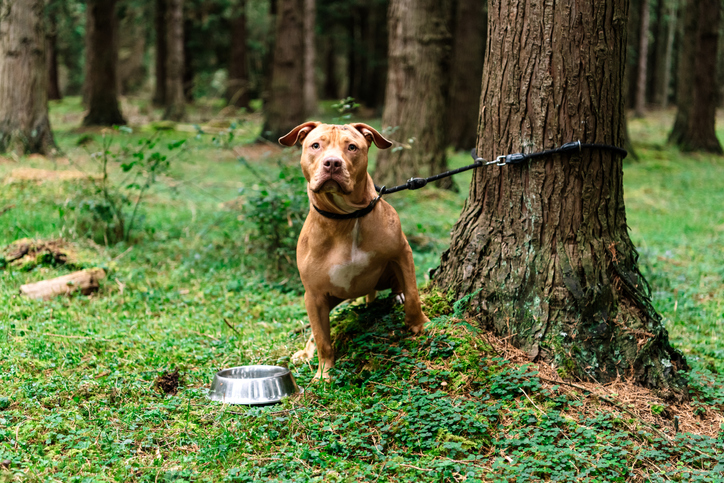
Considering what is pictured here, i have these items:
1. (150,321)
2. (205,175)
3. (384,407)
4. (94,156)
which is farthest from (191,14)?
(384,407)

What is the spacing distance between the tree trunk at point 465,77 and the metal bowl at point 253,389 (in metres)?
14.9

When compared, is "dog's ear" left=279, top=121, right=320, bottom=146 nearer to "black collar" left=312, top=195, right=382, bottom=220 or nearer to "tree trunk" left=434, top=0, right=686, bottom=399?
"black collar" left=312, top=195, right=382, bottom=220

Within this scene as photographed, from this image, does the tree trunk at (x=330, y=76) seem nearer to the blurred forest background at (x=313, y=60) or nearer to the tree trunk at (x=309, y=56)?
the blurred forest background at (x=313, y=60)

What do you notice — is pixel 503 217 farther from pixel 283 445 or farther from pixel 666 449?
pixel 283 445

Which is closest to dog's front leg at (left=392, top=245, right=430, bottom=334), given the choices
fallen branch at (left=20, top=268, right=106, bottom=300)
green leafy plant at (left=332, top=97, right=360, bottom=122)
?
green leafy plant at (left=332, top=97, right=360, bottom=122)

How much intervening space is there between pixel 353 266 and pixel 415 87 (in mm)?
7372

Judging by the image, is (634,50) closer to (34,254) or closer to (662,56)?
(662,56)

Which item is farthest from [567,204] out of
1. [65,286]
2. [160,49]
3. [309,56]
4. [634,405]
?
[160,49]

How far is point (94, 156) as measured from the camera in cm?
709

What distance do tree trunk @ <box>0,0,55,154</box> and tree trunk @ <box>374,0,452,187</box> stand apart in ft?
19.7

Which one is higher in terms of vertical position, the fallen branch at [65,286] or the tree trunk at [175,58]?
the tree trunk at [175,58]

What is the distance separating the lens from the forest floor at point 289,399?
10.4 feet

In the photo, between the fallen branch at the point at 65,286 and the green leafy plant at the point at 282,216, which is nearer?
the fallen branch at the point at 65,286

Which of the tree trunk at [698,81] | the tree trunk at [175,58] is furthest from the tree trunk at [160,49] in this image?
the tree trunk at [698,81]
